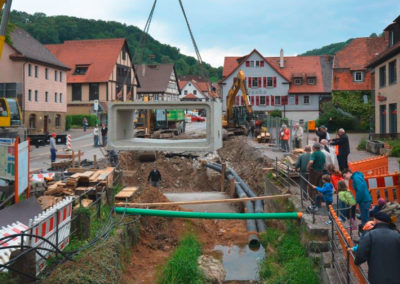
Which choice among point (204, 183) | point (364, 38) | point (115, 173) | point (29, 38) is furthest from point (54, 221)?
point (364, 38)

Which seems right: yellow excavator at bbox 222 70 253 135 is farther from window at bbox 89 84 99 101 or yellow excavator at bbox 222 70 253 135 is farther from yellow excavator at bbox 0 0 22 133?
window at bbox 89 84 99 101

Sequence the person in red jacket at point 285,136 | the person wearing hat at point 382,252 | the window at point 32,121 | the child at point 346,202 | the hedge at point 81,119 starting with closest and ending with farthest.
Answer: the person wearing hat at point 382,252 → the child at point 346,202 → the person in red jacket at point 285,136 → the window at point 32,121 → the hedge at point 81,119

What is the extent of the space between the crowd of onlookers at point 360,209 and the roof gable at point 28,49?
3231 centimetres

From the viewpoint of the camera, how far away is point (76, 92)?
5772cm

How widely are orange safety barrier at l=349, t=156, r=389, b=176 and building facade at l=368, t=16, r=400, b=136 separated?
1344 centimetres

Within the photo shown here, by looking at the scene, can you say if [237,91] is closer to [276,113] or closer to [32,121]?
[276,113]

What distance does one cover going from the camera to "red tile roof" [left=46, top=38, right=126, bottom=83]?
57.0 meters

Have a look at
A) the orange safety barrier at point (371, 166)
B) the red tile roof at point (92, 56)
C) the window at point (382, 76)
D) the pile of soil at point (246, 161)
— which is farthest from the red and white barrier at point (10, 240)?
the red tile roof at point (92, 56)

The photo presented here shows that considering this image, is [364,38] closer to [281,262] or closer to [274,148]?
[274,148]

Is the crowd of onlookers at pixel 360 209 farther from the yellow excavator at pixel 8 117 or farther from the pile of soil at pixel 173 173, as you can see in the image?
the yellow excavator at pixel 8 117

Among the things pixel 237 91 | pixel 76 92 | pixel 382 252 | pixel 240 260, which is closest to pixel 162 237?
pixel 240 260

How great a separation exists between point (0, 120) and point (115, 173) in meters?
12.6

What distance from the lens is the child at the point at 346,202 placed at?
9570 mm

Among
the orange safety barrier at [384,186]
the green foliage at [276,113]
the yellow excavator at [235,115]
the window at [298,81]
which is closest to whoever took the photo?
the orange safety barrier at [384,186]
